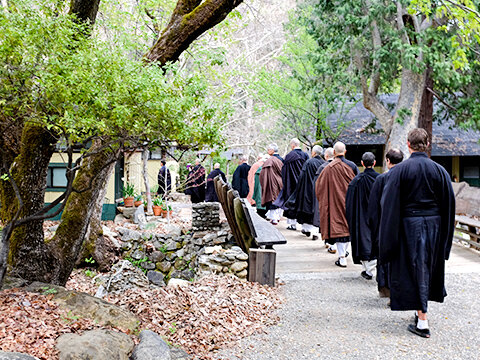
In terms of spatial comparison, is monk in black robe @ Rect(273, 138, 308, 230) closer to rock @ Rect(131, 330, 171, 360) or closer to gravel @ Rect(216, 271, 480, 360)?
gravel @ Rect(216, 271, 480, 360)

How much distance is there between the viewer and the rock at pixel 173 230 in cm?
1293

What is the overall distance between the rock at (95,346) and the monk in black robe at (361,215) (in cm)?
419

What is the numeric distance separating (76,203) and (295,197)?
6.17 metres

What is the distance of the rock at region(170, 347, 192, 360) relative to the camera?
453 cm

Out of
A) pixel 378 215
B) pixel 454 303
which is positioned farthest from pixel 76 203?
pixel 454 303

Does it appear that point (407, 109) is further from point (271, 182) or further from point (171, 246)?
point (171, 246)

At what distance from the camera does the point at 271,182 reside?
13547mm

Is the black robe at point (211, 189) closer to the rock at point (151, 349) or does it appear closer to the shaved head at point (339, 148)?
the shaved head at point (339, 148)

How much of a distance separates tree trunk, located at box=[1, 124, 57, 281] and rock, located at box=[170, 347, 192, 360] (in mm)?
2473

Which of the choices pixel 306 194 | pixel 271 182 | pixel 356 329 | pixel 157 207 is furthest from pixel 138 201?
pixel 356 329

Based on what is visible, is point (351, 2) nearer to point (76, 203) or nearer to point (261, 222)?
point (261, 222)

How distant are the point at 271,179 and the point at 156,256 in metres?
3.93

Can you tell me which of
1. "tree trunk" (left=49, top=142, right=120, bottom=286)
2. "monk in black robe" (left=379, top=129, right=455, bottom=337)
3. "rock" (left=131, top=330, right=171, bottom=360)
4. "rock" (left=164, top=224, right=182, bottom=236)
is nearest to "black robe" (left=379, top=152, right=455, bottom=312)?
"monk in black robe" (left=379, top=129, right=455, bottom=337)

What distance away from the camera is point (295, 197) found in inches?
455
